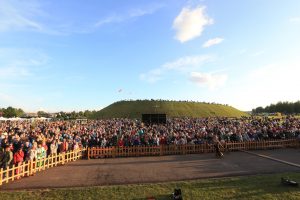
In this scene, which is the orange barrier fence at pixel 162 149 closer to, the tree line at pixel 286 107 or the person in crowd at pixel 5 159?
the person in crowd at pixel 5 159

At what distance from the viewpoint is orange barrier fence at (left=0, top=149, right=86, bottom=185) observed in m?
14.0

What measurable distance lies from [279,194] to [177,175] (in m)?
5.46

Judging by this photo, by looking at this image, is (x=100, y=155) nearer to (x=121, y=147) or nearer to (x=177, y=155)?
(x=121, y=147)

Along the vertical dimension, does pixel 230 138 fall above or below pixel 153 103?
below

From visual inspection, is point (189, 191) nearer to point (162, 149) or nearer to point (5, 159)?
point (5, 159)

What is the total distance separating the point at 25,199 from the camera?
11555mm

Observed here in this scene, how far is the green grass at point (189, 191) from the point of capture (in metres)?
11.8

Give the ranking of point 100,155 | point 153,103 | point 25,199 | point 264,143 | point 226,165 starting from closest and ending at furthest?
point 25,199 < point 226,165 < point 100,155 < point 264,143 < point 153,103

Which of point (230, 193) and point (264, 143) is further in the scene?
point (264, 143)

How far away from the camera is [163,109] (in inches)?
4584

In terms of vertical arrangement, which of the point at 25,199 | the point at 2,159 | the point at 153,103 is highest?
the point at 153,103

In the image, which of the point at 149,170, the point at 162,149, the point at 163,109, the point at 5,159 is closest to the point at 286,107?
the point at 163,109

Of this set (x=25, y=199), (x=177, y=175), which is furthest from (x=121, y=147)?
(x=25, y=199)

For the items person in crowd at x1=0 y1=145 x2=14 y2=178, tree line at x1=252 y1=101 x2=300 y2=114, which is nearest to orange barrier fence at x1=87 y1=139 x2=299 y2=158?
person in crowd at x1=0 y1=145 x2=14 y2=178
